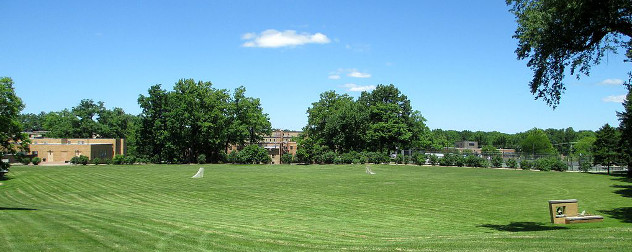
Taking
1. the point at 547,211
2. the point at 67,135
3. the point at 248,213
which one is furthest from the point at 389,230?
the point at 67,135

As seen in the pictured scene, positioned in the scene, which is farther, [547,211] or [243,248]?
[547,211]

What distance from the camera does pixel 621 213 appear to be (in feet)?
55.9

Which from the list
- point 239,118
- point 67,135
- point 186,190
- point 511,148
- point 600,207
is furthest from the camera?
point 511,148

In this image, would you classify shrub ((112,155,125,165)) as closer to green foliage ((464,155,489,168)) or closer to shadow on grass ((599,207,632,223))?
green foliage ((464,155,489,168))

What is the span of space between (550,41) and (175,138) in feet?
201

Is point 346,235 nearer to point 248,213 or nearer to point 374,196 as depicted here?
point 248,213

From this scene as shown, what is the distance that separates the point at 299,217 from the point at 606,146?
3955cm

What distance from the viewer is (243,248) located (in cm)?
978

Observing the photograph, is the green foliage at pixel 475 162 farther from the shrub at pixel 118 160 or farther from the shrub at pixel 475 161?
the shrub at pixel 118 160

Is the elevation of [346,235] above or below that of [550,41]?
below

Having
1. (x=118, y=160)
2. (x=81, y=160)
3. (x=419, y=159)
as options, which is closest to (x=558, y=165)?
(x=419, y=159)

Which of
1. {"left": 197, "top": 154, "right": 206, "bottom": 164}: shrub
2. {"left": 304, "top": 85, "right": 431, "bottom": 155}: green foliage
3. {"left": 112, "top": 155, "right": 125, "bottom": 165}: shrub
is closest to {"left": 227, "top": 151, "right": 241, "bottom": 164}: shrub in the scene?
{"left": 197, "top": 154, "right": 206, "bottom": 164}: shrub

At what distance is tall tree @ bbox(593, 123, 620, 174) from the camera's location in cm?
4300

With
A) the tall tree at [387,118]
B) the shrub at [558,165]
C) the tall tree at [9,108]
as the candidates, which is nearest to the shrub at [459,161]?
the shrub at [558,165]
